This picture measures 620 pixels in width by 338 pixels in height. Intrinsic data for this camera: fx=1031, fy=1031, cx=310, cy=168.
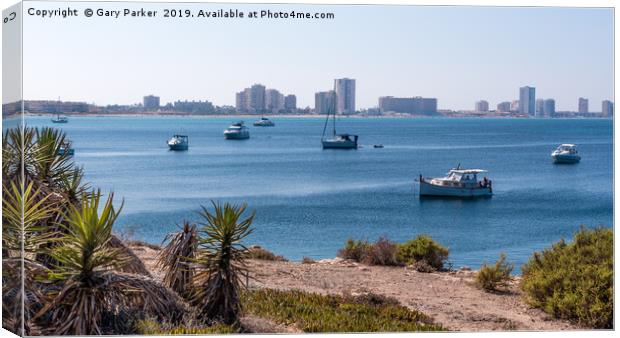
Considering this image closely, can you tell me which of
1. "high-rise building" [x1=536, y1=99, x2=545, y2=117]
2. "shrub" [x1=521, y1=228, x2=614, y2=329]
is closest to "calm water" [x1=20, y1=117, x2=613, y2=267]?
"high-rise building" [x1=536, y1=99, x2=545, y2=117]

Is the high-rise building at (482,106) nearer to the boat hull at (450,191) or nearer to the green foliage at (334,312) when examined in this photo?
the green foliage at (334,312)

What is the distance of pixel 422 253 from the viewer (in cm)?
1580

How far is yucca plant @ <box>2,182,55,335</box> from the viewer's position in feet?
31.2

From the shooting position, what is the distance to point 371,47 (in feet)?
44.5

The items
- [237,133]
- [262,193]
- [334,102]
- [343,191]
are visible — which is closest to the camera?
[334,102]

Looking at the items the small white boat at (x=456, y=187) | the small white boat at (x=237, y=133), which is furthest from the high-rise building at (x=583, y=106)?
A: the small white boat at (x=237, y=133)

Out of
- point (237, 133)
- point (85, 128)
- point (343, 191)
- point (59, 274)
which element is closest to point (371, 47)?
point (59, 274)

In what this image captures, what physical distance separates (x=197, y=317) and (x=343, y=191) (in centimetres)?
2873

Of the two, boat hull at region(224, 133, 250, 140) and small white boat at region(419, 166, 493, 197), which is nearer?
small white boat at region(419, 166, 493, 197)

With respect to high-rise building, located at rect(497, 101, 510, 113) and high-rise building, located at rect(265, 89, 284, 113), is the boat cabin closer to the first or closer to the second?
high-rise building, located at rect(497, 101, 510, 113)

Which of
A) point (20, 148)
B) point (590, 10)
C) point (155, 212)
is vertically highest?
point (590, 10)

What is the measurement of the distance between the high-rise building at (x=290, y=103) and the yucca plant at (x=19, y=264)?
318 inches

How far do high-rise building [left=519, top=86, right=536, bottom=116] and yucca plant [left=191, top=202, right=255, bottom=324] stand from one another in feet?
29.3

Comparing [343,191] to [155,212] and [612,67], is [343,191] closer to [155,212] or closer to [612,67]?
[155,212]
